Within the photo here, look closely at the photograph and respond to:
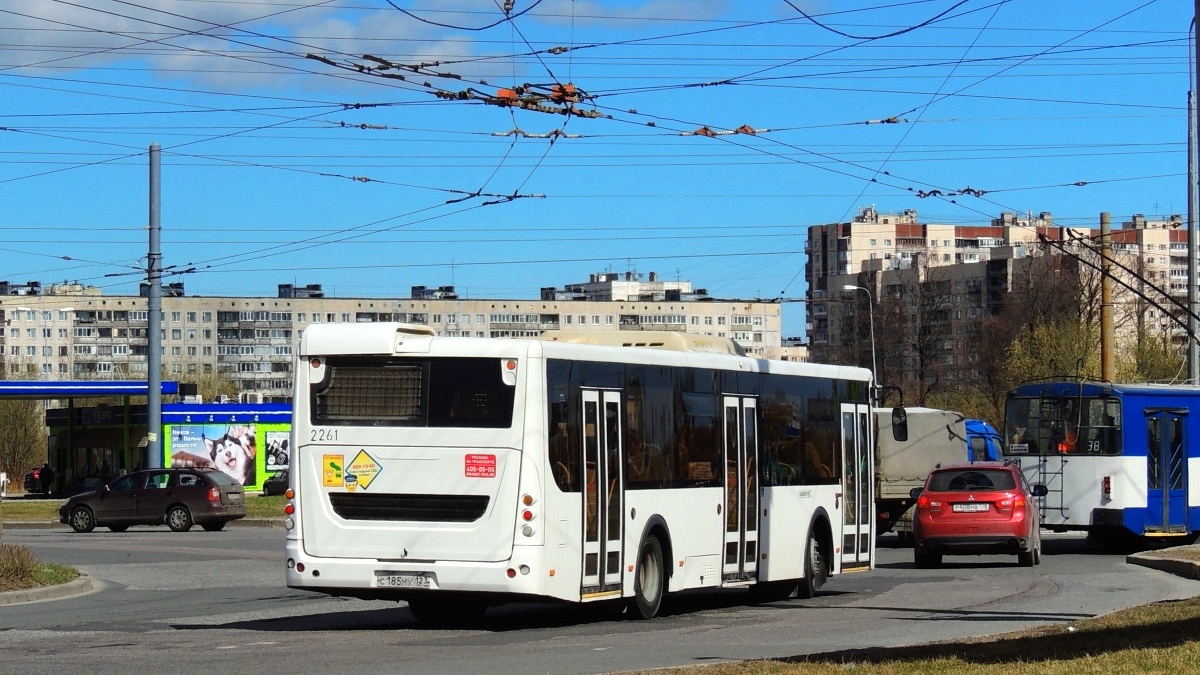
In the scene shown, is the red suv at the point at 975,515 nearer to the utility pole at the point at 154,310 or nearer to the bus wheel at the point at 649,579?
the bus wheel at the point at 649,579

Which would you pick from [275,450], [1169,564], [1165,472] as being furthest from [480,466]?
[275,450]

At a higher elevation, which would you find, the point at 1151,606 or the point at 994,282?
the point at 994,282

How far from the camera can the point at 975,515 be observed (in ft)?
86.0

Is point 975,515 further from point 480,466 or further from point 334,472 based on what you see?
point 334,472

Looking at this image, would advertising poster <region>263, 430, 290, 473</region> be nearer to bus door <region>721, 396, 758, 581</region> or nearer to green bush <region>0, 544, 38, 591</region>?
green bush <region>0, 544, 38, 591</region>

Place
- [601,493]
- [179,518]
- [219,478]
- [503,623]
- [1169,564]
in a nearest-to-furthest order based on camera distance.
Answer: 1. [601,493]
2. [503,623]
3. [1169,564]
4. [179,518]
5. [219,478]

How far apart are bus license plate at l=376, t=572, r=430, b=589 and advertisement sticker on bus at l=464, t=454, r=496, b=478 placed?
95 centimetres

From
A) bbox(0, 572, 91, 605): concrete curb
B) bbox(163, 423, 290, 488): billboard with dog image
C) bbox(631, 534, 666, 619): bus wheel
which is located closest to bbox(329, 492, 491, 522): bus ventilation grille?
bbox(631, 534, 666, 619): bus wheel

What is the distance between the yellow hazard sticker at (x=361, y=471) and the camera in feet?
50.0

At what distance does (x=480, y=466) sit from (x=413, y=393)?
911mm

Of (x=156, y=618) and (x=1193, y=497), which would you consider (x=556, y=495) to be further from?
(x=1193, y=497)

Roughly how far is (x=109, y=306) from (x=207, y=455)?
360 feet

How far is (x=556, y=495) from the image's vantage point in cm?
1508

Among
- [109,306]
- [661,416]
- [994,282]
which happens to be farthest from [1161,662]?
[109,306]
